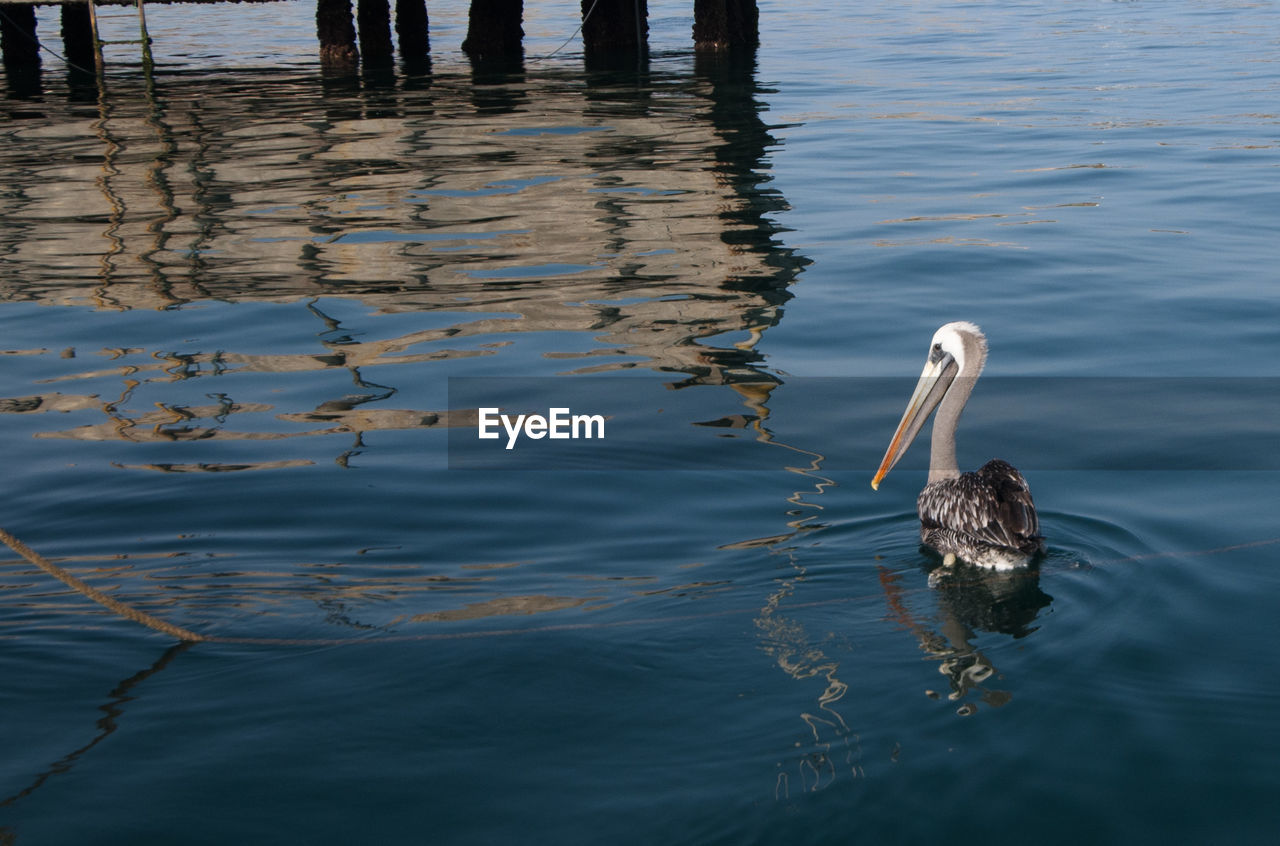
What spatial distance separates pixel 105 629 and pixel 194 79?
23105 mm

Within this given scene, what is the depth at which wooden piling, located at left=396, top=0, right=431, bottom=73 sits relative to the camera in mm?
28703

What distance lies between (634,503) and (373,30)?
24071mm

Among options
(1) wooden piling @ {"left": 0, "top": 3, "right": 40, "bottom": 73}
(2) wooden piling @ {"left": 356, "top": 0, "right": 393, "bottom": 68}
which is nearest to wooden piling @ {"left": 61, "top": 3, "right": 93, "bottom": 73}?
(1) wooden piling @ {"left": 0, "top": 3, "right": 40, "bottom": 73}

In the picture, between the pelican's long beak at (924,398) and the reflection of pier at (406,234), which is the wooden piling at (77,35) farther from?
the pelican's long beak at (924,398)

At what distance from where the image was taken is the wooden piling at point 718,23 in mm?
27047

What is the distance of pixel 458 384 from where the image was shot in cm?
824

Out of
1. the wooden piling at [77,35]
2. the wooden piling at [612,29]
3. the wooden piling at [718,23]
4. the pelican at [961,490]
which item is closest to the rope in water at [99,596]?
the pelican at [961,490]

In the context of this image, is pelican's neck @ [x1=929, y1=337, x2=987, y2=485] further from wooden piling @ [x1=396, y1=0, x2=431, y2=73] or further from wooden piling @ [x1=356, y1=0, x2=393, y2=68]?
wooden piling @ [x1=396, y1=0, x2=431, y2=73]

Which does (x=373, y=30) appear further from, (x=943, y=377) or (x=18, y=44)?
(x=943, y=377)

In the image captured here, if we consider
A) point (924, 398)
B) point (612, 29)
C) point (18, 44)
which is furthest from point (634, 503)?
point (18, 44)

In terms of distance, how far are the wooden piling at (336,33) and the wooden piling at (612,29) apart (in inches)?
195

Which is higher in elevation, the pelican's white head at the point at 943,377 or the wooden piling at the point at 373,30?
the wooden piling at the point at 373,30

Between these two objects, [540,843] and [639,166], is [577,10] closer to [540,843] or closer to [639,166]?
[639,166]

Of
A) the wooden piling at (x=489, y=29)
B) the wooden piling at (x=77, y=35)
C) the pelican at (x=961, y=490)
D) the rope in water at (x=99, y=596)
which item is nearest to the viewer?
the rope in water at (x=99, y=596)
